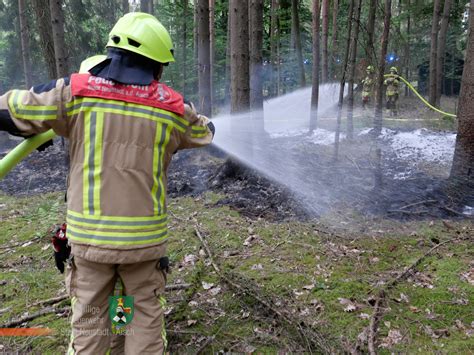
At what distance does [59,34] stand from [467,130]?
23.7 ft

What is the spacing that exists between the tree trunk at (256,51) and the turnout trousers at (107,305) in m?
6.39

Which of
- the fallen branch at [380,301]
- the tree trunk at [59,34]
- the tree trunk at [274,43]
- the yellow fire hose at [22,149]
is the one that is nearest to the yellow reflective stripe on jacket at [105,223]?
the yellow fire hose at [22,149]

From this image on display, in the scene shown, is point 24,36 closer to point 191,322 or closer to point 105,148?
point 191,322

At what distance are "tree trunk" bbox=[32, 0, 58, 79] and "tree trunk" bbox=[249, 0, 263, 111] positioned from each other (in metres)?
5.09

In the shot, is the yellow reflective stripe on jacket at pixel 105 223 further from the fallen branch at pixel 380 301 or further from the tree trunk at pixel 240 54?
the tree trunk at pixel 240 54

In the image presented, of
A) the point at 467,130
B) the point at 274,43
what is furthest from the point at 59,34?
the point at 274,43

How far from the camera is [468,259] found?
13.6 ft

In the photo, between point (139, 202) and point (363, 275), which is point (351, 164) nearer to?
point (363, 275)

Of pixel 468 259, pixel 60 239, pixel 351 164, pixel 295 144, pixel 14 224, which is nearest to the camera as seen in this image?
pixel 60 239

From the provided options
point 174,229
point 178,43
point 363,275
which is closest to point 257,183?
point 174,229

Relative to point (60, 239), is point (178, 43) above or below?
Answer: above

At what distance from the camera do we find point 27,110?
1971 mm

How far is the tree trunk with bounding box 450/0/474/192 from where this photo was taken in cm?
595

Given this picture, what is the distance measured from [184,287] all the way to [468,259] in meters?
3.12
